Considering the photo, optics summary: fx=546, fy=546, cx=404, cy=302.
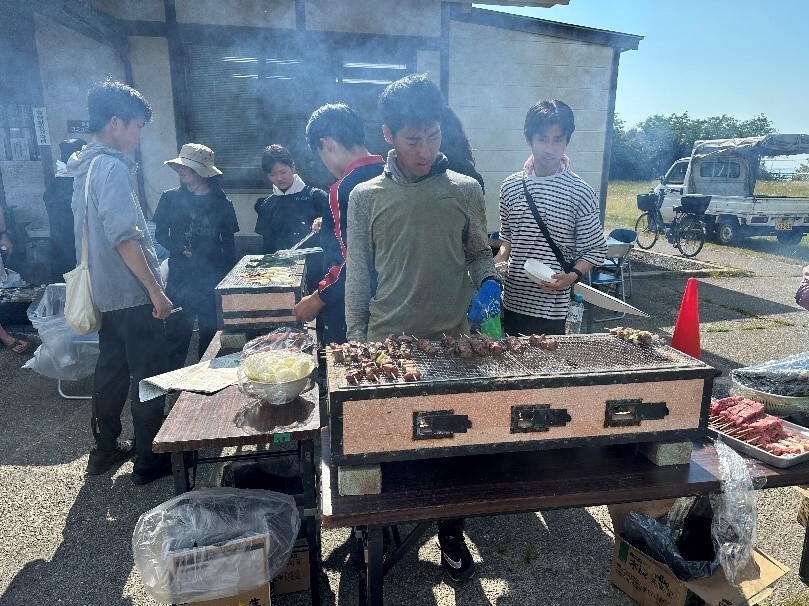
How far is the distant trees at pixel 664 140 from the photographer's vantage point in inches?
1592

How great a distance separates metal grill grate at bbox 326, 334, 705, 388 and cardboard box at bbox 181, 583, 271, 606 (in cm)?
107

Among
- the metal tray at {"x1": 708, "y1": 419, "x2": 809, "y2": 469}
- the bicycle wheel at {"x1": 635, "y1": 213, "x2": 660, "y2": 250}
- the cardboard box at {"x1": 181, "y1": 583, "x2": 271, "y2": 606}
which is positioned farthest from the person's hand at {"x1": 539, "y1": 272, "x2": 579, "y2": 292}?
the bicycle wheel at {"x1": 635, "y1": 213, "x2": 660, "y2": 250}

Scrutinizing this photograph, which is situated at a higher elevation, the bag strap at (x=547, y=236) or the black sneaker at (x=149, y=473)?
the bag strap at (x=547, y=236)

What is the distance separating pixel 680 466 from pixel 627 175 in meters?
44.2

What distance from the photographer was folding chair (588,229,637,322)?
736cm

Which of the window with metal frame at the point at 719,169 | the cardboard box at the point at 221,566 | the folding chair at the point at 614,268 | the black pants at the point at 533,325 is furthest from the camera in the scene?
the window with metal frame at the point at 719,169

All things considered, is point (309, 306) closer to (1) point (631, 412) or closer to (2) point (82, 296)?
(2) point (82, 296)

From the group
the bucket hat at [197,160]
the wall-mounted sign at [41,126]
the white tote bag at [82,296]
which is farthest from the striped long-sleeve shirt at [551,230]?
the wall-mounted sign at [41,126]

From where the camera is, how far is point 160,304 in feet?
11.2

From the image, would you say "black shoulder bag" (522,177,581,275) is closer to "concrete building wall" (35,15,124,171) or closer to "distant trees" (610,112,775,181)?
"concrete building wall" (35,15,124,171)

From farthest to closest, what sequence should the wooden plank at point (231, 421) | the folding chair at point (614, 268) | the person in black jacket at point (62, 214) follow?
1. the folding chair at point (614, 268)
2. the person in black jacket at point (62, 214)
3. the wooden plank at point (231, 421)

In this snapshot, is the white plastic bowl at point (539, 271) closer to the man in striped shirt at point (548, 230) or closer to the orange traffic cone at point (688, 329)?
the man in striped shirt at point (548, 230)

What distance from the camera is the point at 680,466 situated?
78.4 inches

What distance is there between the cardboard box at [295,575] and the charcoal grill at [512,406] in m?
1.16
